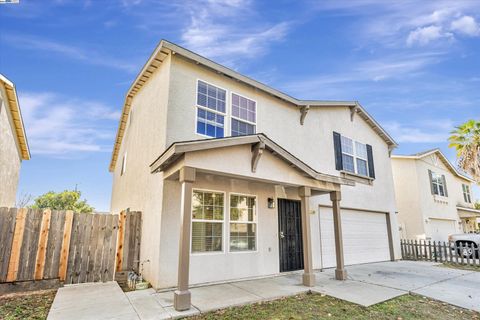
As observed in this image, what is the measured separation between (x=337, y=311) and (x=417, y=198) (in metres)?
14.2

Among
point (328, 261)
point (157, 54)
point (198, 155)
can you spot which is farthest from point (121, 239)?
point (328, 261)

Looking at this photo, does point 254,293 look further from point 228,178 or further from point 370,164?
point 370,164

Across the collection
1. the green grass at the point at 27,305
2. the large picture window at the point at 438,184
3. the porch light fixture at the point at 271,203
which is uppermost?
the large picture window at the point at 438,184

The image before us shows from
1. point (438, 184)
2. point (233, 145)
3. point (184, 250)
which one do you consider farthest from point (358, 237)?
point (438, 184)

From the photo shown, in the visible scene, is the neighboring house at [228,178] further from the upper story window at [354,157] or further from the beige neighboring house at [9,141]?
the beige neighboring house at [9,141]

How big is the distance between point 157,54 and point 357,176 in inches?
383

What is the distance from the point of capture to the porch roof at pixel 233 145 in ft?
17.6

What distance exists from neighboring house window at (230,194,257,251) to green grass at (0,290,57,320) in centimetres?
438

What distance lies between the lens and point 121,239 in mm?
7547

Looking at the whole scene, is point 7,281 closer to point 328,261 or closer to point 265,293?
point 265,293

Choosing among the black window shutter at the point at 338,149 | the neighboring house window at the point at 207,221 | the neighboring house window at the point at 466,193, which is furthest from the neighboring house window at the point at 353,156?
the neighboring house window at the point at 466,193

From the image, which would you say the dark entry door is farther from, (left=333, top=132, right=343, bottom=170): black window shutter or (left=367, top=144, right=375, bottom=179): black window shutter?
(left=367, top=144, right=375, bottom=179): black window shutter

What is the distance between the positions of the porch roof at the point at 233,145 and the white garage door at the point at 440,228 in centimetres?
1357

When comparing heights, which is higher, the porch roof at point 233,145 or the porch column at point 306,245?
the porch roof at point 233,145
